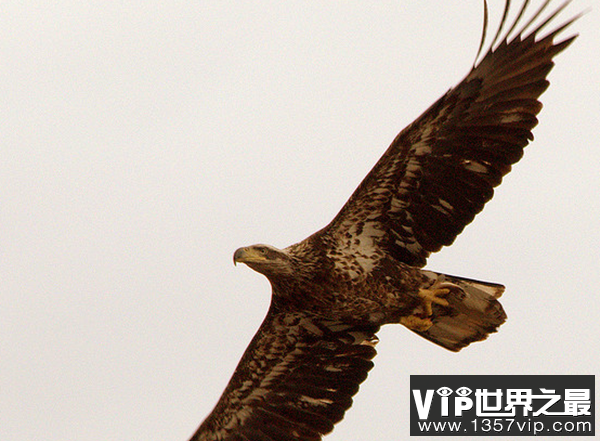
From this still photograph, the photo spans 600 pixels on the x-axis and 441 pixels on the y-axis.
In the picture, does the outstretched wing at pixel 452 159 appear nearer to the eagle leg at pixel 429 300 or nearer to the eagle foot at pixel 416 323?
the eagle leg at pixel 429 300

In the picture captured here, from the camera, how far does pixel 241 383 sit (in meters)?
17.2

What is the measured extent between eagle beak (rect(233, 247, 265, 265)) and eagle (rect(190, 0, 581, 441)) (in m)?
0.01

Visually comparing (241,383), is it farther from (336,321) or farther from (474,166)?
(474,166)

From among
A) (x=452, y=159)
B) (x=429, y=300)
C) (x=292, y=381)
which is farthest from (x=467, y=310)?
(x=292, y=381)

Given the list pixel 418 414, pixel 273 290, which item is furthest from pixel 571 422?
pixel 273 290

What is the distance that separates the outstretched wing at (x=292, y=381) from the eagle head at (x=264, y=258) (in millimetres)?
1016

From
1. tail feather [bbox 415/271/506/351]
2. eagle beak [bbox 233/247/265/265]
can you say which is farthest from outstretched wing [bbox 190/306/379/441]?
eagle beak [bbox 233/247/265/265]

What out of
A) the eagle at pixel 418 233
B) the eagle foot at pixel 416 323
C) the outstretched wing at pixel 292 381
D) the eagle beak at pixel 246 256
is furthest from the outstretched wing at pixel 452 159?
the outstretched wing at pixel 292 381

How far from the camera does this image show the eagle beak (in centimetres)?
1570

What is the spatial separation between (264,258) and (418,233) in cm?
191

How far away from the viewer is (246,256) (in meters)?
15.8

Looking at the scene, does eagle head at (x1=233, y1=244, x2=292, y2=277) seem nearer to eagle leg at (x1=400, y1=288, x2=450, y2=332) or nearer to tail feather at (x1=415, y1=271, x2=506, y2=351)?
eagle leg at (x1=400, y1=288, x2=450, y2=332)

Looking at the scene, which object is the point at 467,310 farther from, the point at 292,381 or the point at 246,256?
the point at 246,256

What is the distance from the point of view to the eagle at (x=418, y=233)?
1566cm
